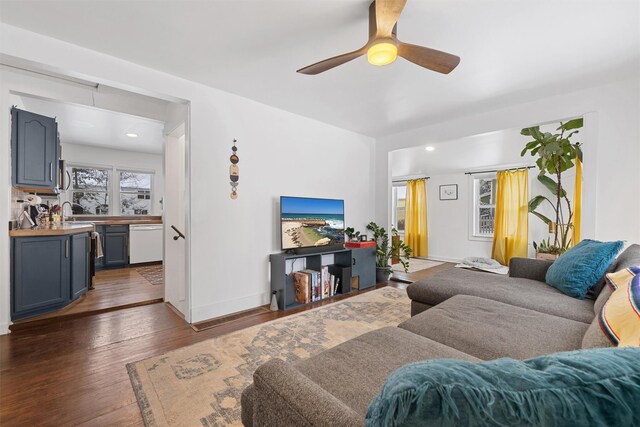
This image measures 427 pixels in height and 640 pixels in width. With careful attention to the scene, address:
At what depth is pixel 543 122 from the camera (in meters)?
3.14

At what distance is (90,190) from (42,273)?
3.68m

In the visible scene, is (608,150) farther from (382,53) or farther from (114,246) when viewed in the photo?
(114,246)

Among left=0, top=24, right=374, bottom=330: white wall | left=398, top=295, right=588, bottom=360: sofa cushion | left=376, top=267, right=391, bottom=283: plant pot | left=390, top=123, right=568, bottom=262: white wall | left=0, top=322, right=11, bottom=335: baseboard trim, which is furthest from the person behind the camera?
left=390, top=123, right=568, bottom=262: white wall

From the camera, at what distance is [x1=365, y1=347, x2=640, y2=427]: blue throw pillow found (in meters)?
0.36

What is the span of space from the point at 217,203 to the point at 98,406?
6.02 ft

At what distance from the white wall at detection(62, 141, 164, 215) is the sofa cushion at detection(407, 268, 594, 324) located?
4.93 meters

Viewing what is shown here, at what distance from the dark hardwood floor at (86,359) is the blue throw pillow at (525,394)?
69.4 inches

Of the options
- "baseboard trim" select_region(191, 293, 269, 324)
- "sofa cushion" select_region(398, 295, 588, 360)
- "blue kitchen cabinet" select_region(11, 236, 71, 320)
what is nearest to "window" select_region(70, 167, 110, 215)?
"blue kitchen cabinet" select_region(11, 236, 71, 320)

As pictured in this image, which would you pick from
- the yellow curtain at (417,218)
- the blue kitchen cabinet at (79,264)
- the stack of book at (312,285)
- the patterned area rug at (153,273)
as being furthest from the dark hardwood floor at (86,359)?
the yellow curtain at (417,218)

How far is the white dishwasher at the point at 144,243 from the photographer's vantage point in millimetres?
5512

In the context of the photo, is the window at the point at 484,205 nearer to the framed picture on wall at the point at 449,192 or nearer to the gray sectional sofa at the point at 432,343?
the framed picture on wall at the point at 449,192

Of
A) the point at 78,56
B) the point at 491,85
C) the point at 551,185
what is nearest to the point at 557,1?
the point at 491,85

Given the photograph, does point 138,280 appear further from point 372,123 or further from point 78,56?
point 372,123

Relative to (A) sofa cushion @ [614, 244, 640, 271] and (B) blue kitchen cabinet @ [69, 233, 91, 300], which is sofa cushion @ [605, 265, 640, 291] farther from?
(B) blue kitchen cabinet @ [69, 233, 91, 300]
